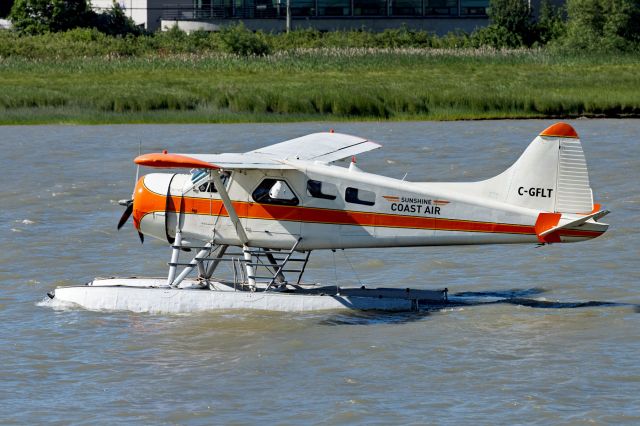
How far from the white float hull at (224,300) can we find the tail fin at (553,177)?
73.6 inches

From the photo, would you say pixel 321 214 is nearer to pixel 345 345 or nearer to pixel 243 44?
pixel 345 345

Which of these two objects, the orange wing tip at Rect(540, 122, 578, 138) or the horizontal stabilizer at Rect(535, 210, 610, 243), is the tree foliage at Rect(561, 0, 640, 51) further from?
the horizontal stabilizer at Rect(535, 210, 610, 243)

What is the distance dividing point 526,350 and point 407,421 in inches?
99.5

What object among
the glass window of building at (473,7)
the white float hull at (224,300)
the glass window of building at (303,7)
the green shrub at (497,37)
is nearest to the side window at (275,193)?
the white float hull at (224,300)

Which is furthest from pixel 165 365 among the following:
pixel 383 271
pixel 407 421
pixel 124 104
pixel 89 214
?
pixel 124 104

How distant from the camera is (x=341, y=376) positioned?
12438 millimetres

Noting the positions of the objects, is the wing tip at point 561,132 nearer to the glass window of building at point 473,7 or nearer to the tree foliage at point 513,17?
the tree foliage at point 513,17

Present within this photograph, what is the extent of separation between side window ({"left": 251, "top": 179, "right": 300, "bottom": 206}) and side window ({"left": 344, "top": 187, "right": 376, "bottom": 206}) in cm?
60

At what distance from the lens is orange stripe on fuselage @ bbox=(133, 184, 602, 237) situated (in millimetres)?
14289

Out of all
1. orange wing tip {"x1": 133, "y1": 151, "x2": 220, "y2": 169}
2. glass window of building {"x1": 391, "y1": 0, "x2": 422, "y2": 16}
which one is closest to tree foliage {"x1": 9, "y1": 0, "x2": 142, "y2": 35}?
glass window of building {"x1": 391, "y1": 0, "x2": 422, "y2": 16}

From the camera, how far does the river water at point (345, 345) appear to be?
11508 mm

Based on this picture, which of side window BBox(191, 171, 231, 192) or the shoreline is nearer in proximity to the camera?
side window BBox(191, 171, 231, 192)

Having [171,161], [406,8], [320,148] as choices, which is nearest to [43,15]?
[406,8]

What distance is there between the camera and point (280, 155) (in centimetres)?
1520
